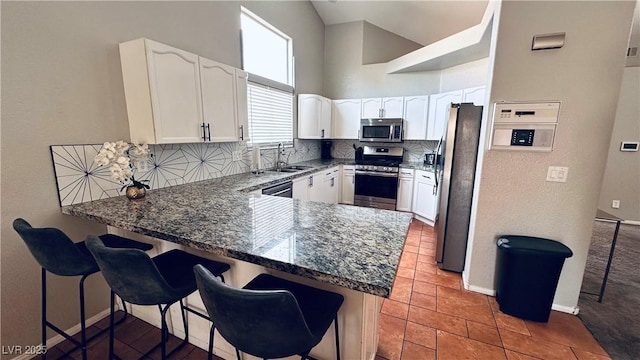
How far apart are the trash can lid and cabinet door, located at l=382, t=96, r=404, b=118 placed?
3.00 m

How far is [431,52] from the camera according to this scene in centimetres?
388

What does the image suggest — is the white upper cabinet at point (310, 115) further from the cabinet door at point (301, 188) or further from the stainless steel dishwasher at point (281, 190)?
the stainless steel dishwasher at point (281, 190)

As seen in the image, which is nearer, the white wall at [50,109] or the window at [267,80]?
the white wall at [50,109]

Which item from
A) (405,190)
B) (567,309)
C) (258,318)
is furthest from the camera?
(405,190)

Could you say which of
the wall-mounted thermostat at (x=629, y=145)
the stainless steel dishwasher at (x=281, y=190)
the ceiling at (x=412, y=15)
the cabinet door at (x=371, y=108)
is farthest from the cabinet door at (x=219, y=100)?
the wall-mounted thermostat at (x=629, y=145)

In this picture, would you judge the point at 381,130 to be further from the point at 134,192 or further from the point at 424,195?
the point at 134,192

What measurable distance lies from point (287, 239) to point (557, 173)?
224 centimetres

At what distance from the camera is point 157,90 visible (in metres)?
1.97

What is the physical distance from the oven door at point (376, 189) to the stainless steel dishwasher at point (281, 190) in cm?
177

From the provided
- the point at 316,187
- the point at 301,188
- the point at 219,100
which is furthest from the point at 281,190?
the point at 219,100

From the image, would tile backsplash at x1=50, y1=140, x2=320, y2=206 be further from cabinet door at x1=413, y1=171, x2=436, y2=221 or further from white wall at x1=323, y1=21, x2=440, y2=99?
cabinet door at x1=413, y1=171, x2=436, y2=221

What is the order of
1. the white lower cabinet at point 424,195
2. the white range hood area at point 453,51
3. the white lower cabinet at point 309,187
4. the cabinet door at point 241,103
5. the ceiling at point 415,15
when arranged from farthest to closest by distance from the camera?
the white lower cabinet at point 424,195
the ceiling at point 415,15
the white lower cabinet at point 309,187
the white range hood area at point 453,51
the cabinet door at point 241,103

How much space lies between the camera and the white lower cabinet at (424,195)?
13.0ft

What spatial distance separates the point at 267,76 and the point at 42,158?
9.04 ft
